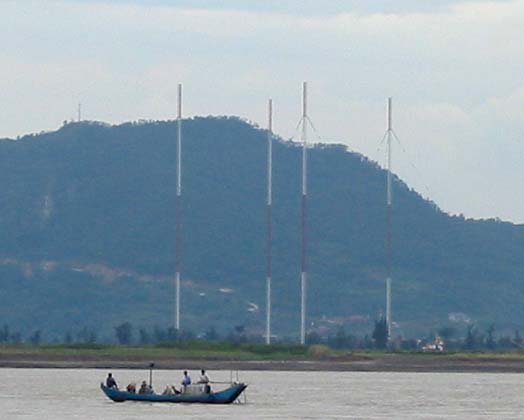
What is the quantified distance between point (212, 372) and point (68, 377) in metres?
13.3

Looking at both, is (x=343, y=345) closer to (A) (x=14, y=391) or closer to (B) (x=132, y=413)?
(A) (x=14, y=391)

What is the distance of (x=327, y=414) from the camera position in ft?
285

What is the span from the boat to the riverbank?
47.0 meters

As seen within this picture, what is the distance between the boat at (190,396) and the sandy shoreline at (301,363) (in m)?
47.3

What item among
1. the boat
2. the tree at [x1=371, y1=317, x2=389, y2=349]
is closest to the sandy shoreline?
the tree at [x1=371, y1=317, x2=389, y2=349]

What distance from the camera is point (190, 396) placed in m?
95.1

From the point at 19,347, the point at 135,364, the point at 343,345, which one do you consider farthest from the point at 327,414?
the point at 343,345

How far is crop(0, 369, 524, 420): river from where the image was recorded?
87125 millimetres

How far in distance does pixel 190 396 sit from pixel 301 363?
56268 mm

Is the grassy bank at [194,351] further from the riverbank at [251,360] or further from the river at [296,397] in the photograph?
the river at [296,397]

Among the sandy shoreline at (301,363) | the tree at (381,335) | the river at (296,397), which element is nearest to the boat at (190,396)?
the river at (296,397)

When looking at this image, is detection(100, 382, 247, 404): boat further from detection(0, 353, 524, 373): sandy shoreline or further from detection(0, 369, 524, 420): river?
detection(0, 353, 524, 373): sandy shoreline

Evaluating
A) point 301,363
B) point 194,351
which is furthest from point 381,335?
point 194,351

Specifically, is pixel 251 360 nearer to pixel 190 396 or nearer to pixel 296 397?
pixel 296 397
